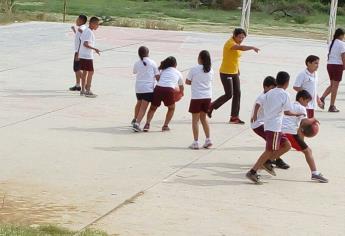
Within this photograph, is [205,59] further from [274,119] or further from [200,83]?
[274,119]

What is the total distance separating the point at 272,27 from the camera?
3731 cm

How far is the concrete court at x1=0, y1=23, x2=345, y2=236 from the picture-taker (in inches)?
311

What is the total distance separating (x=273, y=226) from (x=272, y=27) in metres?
30.2

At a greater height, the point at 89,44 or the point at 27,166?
the point at 89,44

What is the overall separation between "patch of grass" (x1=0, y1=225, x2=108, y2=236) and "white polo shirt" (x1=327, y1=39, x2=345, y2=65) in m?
8.71

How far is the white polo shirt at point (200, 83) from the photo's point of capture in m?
11.2

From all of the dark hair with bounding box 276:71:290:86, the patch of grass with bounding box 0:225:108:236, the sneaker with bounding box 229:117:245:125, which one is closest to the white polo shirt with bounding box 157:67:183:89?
the sneaker with bounding box 229:117:245:125

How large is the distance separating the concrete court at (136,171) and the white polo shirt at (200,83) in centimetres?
81

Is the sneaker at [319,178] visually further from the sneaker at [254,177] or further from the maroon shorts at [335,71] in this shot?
the maroon shorts at [335,71]

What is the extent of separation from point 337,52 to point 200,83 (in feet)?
15.1

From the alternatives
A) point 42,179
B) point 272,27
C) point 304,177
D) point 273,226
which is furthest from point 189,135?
point 272,27

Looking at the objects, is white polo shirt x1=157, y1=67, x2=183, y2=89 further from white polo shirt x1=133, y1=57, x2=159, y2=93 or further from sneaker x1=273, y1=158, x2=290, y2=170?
sneaker x1=273, y1=158, x2=290, y2=170

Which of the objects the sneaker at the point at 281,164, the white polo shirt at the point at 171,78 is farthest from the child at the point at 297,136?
the white polo shirt at the point at 171,78

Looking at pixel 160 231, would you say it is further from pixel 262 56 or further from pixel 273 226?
pixel 262 56
